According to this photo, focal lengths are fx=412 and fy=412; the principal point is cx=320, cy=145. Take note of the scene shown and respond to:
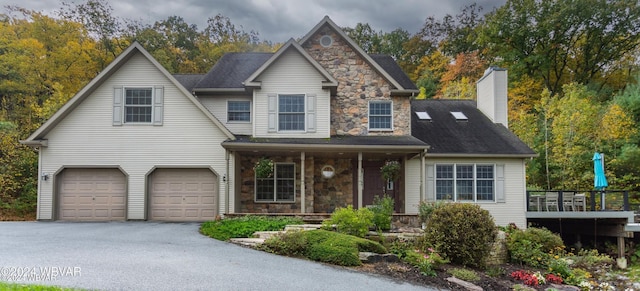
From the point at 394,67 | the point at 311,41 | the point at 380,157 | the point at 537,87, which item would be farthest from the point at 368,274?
the point at 537,87

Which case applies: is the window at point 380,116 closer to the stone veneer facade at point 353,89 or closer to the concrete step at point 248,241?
the stone veneer facade at point 353,89

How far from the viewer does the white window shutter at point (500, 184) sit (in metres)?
15.1

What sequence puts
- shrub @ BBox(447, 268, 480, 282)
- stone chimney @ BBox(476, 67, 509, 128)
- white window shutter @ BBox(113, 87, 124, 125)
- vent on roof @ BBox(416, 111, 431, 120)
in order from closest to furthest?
shrub @ BBox(447, 268, 480, 282), white window shutter @ BBox(113, 87, 124, 125), stone chimney @ BBox(476, 67, 509, 128), vent on roof @ BBox(416, 111, 431, 120)

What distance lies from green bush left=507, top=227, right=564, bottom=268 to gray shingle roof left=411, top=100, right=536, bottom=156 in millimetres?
3916

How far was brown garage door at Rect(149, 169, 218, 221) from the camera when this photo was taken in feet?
46.2

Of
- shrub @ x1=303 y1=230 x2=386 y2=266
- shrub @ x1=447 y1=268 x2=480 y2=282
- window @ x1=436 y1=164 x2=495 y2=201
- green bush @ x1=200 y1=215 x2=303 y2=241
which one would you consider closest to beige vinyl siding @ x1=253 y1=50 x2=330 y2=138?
green bush @ x1=200 y1=215 x2=303 y2=241

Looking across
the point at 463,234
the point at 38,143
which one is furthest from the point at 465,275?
the point at 38,143

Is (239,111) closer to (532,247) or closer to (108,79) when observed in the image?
(108,79)

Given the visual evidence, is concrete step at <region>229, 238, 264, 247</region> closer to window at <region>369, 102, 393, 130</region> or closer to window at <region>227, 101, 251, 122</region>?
window at <region>227, 101, 251, 122</region>

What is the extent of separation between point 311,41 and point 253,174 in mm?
5421

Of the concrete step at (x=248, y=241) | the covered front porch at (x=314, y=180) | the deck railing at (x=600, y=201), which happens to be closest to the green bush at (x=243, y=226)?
the concrete step at (x=248, y=241)

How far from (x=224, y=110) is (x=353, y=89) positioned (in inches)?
194

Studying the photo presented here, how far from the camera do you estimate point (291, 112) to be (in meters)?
14.6

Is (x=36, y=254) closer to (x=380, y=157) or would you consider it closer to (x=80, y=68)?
(x=380, y=157)
